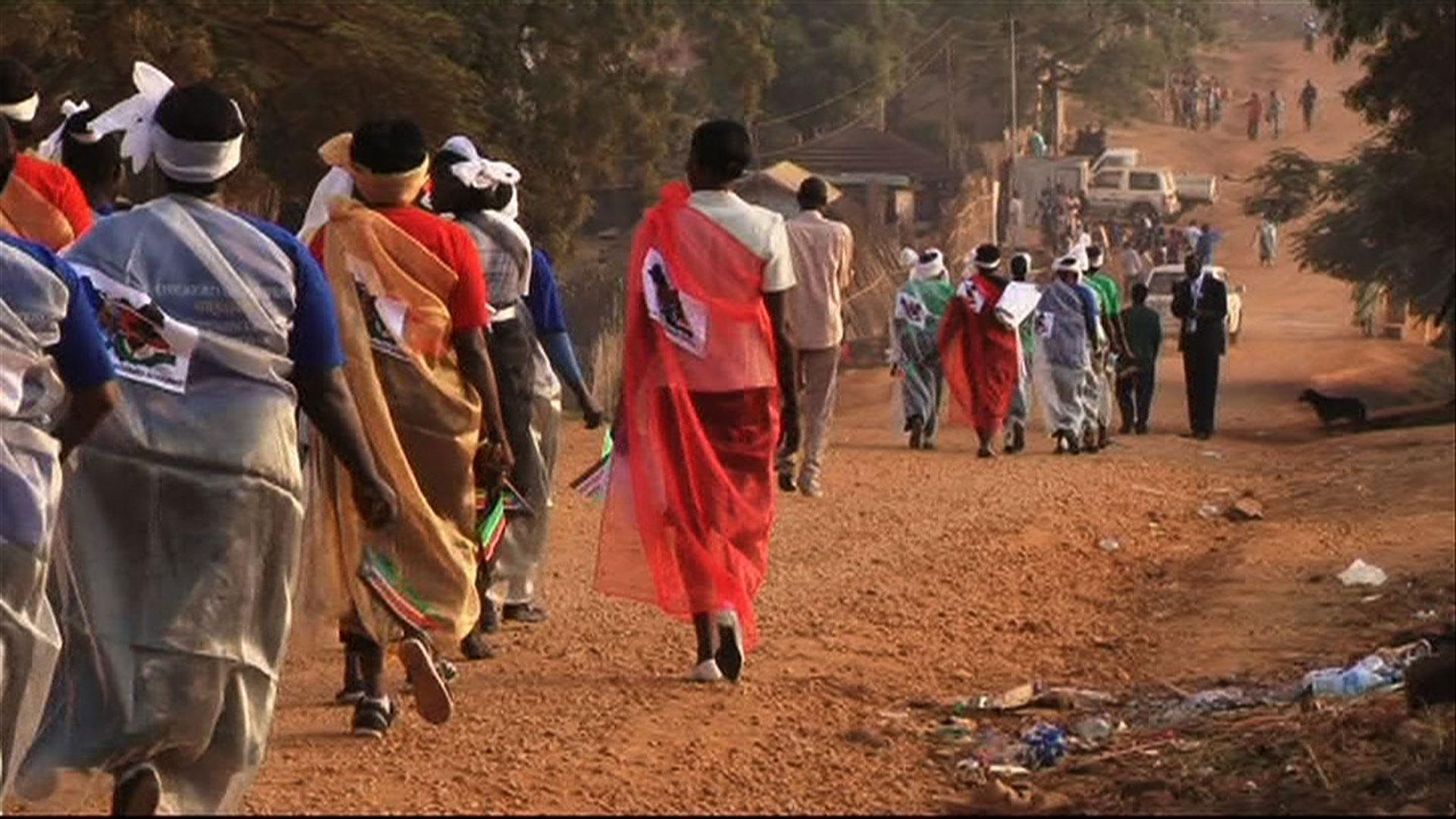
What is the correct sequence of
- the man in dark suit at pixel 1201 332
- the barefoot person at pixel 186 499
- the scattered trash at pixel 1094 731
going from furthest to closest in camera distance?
the man in dark suit at pixel 1201 332, the scattered trash at pixel 1094 731, the barefoot person at pixel 186 499

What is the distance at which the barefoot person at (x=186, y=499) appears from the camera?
19.9 feet

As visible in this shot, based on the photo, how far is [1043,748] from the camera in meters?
8.31

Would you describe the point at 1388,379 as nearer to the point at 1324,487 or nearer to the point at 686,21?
the point at 686,21

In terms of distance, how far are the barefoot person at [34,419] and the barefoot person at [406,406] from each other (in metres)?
1.93

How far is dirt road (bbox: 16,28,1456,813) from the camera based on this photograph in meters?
7.71

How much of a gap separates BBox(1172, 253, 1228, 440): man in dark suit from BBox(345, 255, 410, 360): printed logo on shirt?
1697cm

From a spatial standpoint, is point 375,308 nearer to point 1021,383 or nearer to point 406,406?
point 406,406

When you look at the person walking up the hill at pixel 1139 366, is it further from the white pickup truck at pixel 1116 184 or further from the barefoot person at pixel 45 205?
the white pickup truck at pixel 1116 184

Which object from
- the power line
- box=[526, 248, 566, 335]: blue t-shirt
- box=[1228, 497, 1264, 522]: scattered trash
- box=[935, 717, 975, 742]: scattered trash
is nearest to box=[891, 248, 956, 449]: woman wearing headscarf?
box=[1228, 497, 1264, 522]: scattered trash

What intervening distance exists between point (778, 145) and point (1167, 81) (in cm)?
2733

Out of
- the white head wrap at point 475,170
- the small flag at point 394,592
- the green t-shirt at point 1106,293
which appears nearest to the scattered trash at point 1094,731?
the small flag at point 394,592

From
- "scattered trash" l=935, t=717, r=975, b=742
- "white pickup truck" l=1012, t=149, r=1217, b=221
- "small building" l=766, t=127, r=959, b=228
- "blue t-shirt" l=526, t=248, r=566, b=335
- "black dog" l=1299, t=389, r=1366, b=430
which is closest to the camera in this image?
"scattered trash" l=935, t=717, r=975, b=742

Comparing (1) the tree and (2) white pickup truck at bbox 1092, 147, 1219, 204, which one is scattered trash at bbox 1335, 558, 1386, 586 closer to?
(1) the tree

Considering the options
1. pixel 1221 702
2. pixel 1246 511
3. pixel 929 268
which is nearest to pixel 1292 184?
pixel 929 268
